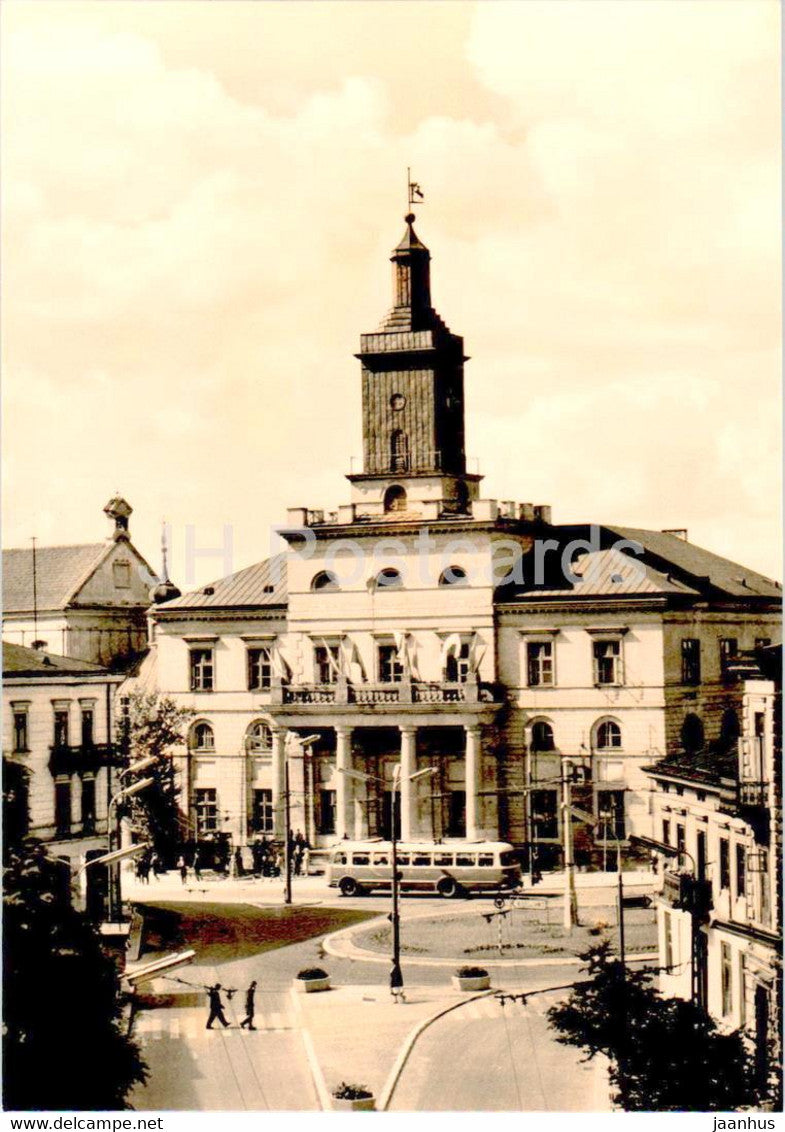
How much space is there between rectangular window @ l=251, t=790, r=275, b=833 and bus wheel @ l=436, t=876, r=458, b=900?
1057 cm

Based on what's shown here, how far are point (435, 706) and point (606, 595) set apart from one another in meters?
6.85

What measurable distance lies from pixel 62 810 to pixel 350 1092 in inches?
536

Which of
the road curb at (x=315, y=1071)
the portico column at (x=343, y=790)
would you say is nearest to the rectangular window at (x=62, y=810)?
the road curb at (x=315, y=1071)

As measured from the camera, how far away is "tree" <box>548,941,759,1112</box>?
125 feet

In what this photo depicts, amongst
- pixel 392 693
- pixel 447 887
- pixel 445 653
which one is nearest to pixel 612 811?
pixel 447 887

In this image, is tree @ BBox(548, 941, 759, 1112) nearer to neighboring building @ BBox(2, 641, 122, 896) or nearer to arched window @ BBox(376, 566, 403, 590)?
neighboring building @ BBox(2, 641, 122, 896)

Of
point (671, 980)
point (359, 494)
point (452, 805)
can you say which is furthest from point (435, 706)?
point (671, 980)

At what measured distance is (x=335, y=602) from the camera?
73125 millimetres

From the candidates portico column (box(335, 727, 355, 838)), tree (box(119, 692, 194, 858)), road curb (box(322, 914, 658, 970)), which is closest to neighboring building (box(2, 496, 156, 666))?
tree (box(119, 692, 194, 858))

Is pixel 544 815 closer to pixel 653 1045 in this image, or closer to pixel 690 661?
pixel 690 661

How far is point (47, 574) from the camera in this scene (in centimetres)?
5669

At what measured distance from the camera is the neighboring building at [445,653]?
229 feet

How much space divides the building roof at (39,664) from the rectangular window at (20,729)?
927 millimetres

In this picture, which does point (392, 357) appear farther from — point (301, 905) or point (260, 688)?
point (301, 905)
